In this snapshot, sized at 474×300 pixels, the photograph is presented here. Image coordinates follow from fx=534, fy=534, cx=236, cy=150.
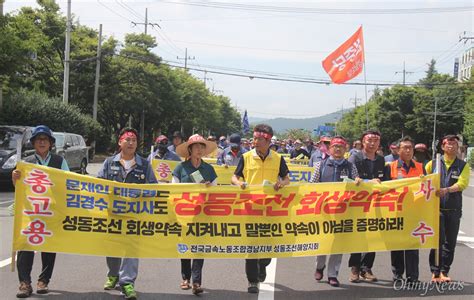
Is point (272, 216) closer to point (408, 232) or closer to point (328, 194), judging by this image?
point (328, 194)

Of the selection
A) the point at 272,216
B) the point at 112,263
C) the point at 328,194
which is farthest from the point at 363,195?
the point at 112,263

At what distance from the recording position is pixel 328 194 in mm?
5906

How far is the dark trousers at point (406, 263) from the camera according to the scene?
6.06 metres

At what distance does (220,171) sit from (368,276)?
5.74 meters

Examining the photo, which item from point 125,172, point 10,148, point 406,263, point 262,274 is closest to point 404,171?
point 406,263

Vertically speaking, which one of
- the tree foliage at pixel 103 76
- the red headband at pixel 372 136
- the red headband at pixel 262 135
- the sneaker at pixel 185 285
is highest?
the tree foliage at pixel 103 76

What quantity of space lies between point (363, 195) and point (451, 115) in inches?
2402

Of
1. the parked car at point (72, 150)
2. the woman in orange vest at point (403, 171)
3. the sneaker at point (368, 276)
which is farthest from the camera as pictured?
the parked car at point (72, 150)

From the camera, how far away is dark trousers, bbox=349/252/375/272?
635 centimetres

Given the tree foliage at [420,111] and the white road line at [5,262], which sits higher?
the tree foliage at [420,111]

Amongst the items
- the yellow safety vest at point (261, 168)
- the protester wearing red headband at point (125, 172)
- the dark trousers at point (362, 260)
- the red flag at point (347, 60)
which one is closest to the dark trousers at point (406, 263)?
the dark trousers at point (362, 260)

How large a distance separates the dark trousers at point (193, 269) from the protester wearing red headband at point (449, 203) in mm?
2728

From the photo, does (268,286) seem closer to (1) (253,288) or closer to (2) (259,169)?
(1) (253,288)

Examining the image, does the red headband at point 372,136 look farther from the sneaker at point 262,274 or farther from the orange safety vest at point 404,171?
the sneaker at point 262,274
